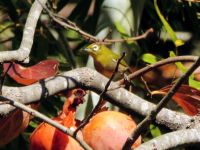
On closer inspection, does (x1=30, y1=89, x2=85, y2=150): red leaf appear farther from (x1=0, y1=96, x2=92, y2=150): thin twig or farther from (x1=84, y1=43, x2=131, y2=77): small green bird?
(x1=84, y1=43, x2=131, y2=77): small green bird

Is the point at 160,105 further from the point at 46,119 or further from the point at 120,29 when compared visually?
the point at 120,29

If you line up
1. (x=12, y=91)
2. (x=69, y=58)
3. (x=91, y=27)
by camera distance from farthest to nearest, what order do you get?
(x=91, y=27) → (x=69, y=58) → (x=12, y=91)

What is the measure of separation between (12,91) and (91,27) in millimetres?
1483

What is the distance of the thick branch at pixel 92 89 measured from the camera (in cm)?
111

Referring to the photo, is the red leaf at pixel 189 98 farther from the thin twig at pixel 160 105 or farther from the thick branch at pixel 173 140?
the thin twig at pixel 160 105

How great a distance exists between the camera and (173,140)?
1.04 meters

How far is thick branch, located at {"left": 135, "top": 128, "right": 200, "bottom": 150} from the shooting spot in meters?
0.97

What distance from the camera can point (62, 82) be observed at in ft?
3.77

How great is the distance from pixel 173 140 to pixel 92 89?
8.1 inches

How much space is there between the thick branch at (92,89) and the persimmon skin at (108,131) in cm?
5

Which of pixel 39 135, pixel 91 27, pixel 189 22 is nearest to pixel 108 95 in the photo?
pixel 39 135

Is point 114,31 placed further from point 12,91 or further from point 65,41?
point 12,91

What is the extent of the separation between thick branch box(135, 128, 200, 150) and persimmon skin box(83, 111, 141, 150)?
0.30 feet

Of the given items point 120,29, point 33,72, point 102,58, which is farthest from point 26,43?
point 102,58
